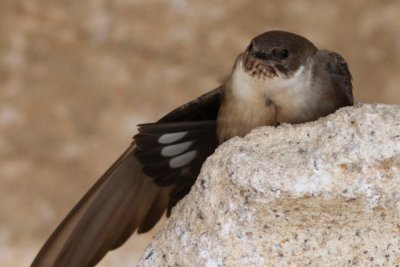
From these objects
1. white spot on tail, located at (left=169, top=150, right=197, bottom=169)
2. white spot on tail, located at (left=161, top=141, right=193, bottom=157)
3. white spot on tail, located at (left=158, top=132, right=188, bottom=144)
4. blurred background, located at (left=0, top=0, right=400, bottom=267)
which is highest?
blurred background, located at (left=0, top=0, right=400, bottom=267)

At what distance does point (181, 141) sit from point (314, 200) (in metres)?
1.15

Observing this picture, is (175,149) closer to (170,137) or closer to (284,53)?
(170,137)

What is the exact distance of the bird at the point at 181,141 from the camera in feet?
12.5

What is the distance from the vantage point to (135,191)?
435cm

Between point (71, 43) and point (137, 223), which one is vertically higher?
point (71, 43)

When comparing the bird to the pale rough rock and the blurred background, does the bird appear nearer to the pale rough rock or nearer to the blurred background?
the pale rough rock

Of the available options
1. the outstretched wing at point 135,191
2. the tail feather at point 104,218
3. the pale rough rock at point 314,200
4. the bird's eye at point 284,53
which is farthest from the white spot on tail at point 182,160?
the pale rough rock at point 314,200

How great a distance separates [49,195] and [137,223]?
27.4 inches

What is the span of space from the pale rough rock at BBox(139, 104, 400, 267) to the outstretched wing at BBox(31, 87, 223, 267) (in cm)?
92

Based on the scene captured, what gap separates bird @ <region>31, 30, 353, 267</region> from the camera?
12.5ft

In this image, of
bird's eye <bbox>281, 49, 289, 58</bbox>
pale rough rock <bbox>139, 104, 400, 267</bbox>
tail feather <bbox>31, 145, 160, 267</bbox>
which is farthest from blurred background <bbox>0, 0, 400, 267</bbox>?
pale rough rock <bbox>139, 104, 400, 267</bbox>

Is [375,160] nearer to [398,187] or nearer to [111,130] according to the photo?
[398,187]

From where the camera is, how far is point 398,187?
3172mm

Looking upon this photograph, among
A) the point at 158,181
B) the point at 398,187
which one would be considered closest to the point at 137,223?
the point at 158,181
